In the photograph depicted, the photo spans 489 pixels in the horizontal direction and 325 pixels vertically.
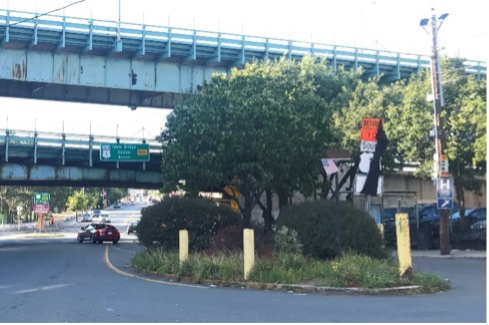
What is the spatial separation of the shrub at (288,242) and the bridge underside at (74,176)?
92.8 ft

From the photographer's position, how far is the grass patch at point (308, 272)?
1500cm

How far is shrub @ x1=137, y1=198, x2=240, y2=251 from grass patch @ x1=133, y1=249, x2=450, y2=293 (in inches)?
152

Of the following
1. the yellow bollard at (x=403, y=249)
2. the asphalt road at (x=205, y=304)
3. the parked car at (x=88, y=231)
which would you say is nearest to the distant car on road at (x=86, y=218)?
the parked car at (x=88, y=231)

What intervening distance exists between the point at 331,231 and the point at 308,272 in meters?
2.19

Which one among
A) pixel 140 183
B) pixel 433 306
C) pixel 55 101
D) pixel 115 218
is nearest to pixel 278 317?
pixel 433 306

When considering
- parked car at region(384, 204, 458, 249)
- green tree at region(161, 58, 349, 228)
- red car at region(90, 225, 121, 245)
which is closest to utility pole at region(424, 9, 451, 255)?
green tree at region(161, 58, 349, 228)

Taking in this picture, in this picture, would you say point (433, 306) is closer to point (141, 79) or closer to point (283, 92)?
point (283, 92)

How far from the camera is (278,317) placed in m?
11.0

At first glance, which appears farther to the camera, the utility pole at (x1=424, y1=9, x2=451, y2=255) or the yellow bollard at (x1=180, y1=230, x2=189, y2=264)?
the utility pole at (x1=424, y1=9, x2=451, y2=255)

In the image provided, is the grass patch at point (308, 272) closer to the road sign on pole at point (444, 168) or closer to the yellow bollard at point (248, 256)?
the yellow bollard at point (248, 256)

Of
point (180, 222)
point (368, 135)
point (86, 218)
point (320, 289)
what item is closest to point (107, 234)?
point (180, 222)

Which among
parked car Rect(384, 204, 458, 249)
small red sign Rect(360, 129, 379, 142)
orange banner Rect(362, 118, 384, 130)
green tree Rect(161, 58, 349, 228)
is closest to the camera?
small red sign Rect(360, 129, 379, 142)

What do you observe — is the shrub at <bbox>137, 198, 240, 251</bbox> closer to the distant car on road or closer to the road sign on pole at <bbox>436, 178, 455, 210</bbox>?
the road sign on pole at <bbox>436, 178, 455, 210</bbox>

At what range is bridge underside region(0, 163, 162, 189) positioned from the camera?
42625mm
